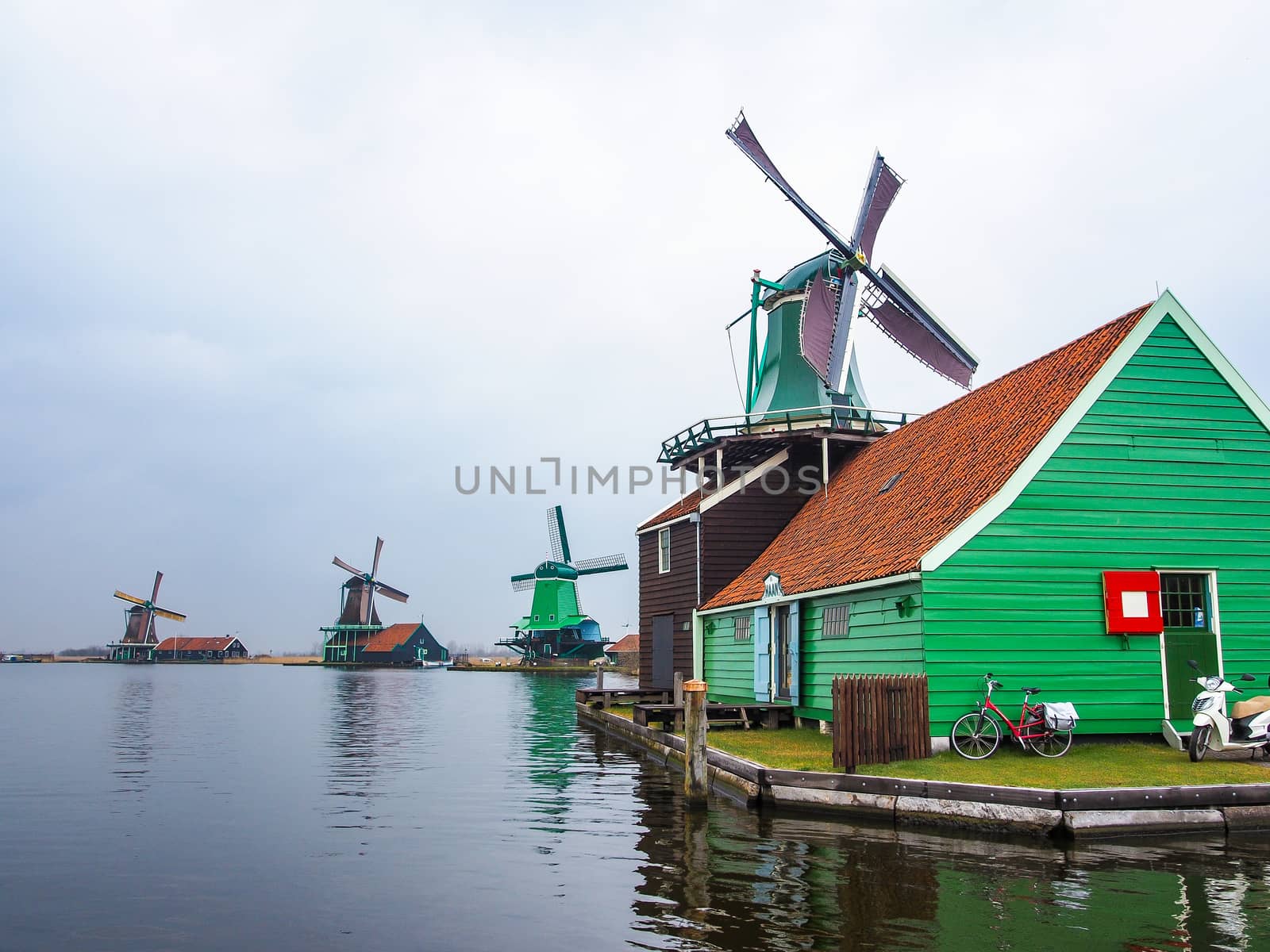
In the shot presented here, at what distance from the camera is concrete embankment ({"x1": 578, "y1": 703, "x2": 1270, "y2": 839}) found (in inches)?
436

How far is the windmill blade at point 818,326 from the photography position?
3053 centimetres

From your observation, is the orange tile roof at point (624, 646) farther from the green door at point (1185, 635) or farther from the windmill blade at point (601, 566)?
the green door at point (1185, 635)

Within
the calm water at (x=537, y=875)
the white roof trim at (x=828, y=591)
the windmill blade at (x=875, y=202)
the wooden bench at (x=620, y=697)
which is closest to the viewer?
the calm water at (x=537, y=875)

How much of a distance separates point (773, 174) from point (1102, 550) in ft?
74.2

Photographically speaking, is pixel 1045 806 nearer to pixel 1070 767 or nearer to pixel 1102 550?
pixel 1070 767

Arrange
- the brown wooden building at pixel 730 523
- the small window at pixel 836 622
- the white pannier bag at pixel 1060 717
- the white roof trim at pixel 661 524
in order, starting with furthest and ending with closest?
the white roof trim at pixel 661 524
the brown wooden building at pixel 730 523
the small window at pixel 836 622
the white pannier bag at pixel 1060 717

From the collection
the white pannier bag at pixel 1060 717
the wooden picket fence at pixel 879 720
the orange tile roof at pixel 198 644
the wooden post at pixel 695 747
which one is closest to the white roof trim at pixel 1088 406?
the wooden picket fence at pixel 879 720

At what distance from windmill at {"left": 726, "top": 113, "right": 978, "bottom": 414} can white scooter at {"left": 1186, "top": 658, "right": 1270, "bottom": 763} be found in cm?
1773

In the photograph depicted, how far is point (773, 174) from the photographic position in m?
34.2

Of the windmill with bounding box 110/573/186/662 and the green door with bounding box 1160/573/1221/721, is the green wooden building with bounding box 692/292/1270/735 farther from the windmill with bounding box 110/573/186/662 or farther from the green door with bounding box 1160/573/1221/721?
the windmill with bounding box 110/573/186/662

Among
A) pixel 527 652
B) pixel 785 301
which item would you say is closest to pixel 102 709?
pixel 785 301

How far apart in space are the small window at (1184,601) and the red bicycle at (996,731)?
2895 mm

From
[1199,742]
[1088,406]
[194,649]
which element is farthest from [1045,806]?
[194,649]

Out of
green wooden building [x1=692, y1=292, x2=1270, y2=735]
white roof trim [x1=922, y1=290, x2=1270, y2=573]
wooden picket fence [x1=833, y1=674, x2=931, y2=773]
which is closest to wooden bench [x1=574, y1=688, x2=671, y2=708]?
green wooden building [x1=692, y1=292, x2=1270, y2=735]
